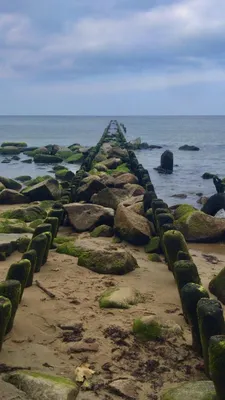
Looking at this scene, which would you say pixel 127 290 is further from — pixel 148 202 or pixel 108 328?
pixel 148 202

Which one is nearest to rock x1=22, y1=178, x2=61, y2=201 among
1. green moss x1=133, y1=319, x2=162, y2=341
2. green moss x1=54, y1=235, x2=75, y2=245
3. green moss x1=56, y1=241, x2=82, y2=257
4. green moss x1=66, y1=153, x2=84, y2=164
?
green moss x1=54, y1=235, x2=75, y2=245

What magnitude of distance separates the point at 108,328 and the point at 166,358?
902 mm

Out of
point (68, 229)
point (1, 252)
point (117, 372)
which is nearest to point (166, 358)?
point (117, 372)

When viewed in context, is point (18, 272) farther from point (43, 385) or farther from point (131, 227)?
point (131, 227)

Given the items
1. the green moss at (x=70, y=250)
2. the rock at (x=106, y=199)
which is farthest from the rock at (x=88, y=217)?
the green moss at (x=70, y=250)

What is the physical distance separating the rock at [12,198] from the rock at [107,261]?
7881 millimetres

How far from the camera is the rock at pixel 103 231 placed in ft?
34.8

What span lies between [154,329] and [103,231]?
5185mm

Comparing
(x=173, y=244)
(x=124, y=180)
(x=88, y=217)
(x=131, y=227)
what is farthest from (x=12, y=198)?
(x=173, y=244)

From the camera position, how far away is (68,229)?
37.4ft

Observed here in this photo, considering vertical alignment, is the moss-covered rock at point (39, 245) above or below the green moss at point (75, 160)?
above

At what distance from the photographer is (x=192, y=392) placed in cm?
431

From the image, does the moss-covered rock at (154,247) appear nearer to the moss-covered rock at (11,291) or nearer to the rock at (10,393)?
the moss-covered rock at (11,291)

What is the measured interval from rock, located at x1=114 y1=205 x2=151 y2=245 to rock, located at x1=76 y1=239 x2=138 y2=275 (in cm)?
165
